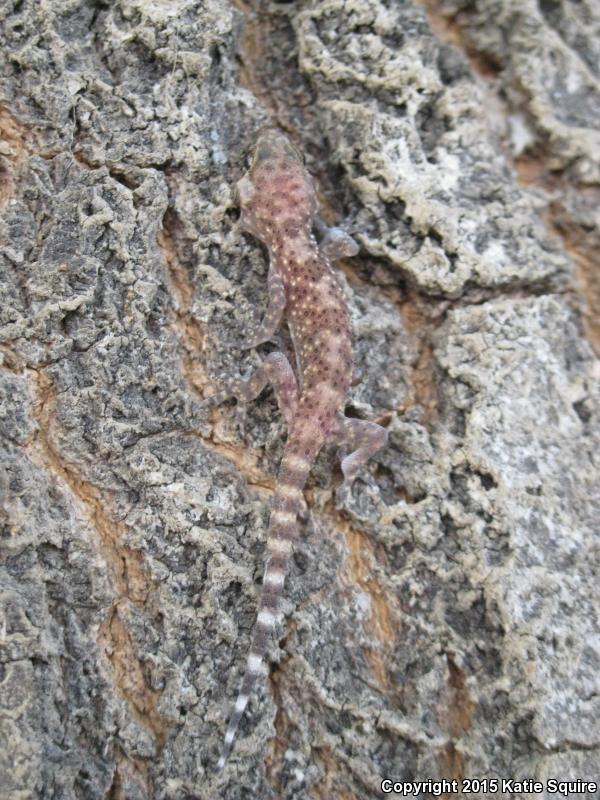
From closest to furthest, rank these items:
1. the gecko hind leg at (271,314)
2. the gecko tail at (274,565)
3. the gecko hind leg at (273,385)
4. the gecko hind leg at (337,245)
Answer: the gecko tail at (274,565) → the gecko hind leg at (273,385) → the gecko hind leg at (271,314) → the gecko hind leg at (337,245)

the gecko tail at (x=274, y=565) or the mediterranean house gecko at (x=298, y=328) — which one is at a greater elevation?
the mediterranean house gecko at (x=298, y=328)

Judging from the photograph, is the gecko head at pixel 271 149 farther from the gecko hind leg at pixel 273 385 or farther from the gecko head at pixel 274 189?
the gecko hind leg at pixel 273 385

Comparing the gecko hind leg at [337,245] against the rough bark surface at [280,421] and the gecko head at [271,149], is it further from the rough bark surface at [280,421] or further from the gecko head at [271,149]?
the gecko head at [271,149]

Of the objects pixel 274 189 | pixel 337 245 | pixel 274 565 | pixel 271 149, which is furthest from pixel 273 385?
pixel 271 149

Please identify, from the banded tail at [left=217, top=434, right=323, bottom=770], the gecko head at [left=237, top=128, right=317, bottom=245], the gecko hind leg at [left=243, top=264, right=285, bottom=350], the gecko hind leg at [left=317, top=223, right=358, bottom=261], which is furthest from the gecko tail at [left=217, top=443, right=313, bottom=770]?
the gecko head at [left=237, top=128, right=317, bottom=245]

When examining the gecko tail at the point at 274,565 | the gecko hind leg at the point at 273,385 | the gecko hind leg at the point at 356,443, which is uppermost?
the gecko hind leg at the point at 273,385

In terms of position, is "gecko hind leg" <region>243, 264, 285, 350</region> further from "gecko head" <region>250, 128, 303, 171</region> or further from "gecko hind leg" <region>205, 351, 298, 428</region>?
"gecko head" <region>250, 128, 303, 171</region>

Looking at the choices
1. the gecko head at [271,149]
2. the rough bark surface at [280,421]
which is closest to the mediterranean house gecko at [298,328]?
the gecko head at [271,149]

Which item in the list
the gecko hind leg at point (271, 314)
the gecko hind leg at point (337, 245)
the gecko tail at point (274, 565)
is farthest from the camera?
the gecko hind leg at point (337, 245)

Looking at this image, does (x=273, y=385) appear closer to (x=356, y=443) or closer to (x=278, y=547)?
(x=356, y=443)

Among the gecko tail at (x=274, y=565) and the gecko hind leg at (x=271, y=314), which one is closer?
the gecko tail at (x=274, y=565)
